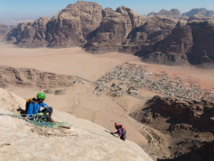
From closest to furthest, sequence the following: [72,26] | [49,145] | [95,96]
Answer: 1. [49,145]
2. [95,96]
3. [72,26]

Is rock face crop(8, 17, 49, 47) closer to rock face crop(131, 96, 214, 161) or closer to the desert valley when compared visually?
the desert valley

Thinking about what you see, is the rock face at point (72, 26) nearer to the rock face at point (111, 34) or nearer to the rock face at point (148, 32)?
the rock face at point (111, 34)

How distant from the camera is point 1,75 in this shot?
32625mm

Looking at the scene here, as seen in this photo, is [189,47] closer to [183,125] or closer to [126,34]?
[126,34]

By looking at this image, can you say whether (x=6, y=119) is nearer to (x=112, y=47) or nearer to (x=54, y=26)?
(x=112, y=47)

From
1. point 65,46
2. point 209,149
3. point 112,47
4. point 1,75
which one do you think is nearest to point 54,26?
point 65,46

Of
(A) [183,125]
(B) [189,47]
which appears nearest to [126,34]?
(B) [189,47]

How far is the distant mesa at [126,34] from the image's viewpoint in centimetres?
4872

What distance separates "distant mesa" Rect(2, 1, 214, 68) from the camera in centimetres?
4872

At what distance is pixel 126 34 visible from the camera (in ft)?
235

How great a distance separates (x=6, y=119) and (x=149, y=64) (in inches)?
1830

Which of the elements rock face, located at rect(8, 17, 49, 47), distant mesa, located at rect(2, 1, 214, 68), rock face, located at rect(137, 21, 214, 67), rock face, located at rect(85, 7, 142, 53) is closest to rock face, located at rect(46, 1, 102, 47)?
distant mesa, located at rect(2, 1, 214, 68)

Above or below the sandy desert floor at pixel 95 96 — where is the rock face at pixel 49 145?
above

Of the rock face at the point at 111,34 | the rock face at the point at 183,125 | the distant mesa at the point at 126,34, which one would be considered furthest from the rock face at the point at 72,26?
the rock face at the point at 183,125
